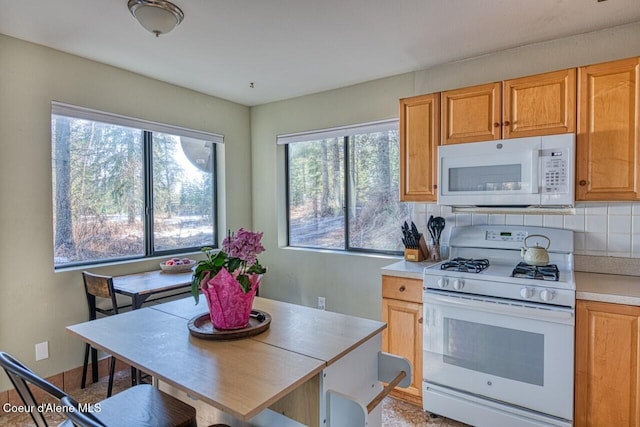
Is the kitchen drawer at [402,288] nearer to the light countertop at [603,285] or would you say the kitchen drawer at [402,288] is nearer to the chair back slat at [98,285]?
the light countertop at [603,285]

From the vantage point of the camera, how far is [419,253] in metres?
2.79

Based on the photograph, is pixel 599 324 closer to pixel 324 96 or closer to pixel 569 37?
pixel 569 37

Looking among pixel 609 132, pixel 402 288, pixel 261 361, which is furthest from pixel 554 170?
pixel 261 361

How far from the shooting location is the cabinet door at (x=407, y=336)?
2.41 metres

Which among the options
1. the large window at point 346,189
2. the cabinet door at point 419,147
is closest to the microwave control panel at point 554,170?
the cabinet door at point 419,147

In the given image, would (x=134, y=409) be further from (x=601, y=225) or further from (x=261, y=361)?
(x=601, y=225)

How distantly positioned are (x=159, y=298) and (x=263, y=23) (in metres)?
2.30

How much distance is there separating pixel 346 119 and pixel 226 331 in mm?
2416

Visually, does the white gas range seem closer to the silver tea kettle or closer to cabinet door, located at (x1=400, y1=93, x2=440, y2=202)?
the silver tea kettle

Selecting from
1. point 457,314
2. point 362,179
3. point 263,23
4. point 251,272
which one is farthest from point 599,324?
point 263,23

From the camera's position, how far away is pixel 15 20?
6.95ft

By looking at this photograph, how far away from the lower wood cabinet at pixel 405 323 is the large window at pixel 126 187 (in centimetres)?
209

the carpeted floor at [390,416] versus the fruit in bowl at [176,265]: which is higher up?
the fruit in bowl at [176,265]

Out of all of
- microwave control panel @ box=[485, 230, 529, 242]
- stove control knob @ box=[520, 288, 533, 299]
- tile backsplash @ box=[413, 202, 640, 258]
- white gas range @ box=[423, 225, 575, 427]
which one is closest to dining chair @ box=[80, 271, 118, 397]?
white gas range @ box=[423, 225, 575, 427]
